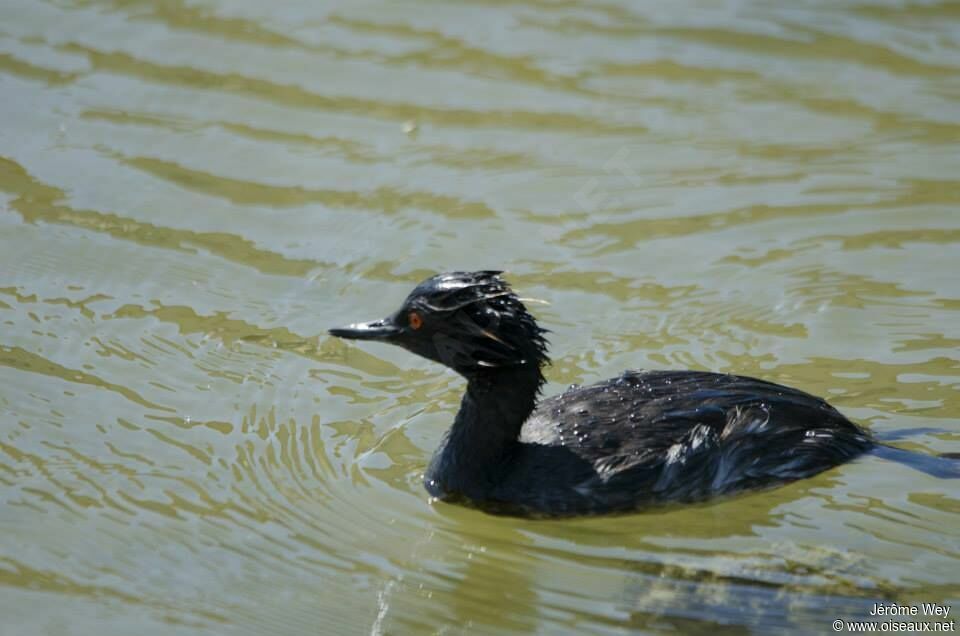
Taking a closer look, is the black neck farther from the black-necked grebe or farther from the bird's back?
the bird's back

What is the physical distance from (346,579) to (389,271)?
3366 millimetres

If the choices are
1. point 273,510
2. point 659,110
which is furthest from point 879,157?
point 273,510

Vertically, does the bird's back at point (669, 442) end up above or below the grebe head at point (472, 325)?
below

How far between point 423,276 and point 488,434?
7.72 feet

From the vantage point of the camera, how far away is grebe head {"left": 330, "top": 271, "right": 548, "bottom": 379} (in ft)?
24.3

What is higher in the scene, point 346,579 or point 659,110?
point 659,110

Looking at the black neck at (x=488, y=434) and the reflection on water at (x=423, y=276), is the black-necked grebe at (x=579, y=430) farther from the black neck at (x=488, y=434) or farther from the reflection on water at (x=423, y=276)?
the reflection on water at (x=423, y=276)

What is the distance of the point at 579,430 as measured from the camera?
7.53m

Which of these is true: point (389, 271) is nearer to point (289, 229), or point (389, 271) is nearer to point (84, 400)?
point (289, 229)

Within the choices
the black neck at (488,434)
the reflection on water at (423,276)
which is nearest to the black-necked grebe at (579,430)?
the black neck at (488,434)

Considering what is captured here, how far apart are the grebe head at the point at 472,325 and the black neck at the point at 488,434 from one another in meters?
0.07

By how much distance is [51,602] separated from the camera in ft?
21.4

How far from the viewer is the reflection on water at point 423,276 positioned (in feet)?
22.2

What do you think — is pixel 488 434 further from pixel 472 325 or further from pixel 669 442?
pixel 669 442
